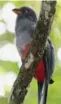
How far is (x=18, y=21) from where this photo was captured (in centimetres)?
120

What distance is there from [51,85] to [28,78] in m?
0.25

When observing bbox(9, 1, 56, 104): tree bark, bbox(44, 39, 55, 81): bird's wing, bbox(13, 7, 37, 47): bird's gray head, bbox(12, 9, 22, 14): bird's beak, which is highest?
bbox(12, 9, 22, 14): bird's beak

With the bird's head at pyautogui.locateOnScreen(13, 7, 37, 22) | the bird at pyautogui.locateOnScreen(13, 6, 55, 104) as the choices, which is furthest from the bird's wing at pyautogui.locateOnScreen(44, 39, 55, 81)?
the bird's head at pyautogui.locateOnScreen(13, 7, 37, 22)

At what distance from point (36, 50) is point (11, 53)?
0.30 m

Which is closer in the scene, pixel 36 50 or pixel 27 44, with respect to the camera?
pixel 36 50

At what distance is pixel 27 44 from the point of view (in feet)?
3.74

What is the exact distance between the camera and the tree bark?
0.88 meters

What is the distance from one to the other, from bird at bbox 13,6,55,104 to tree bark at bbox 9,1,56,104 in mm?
133

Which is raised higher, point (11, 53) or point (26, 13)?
point (26, 13)

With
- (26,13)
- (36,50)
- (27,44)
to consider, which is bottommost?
(36,50)

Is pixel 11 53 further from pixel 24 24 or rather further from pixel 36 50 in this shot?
pixel 36 50

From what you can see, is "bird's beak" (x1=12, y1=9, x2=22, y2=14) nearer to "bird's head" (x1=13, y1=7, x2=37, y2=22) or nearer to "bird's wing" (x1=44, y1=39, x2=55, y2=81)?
"bird's head" (x1=13, y1=7, x2=37, y2=22)

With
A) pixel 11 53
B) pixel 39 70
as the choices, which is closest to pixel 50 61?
pixel 39 70

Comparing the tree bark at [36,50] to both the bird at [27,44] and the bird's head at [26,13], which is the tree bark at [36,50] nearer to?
the bird at [27,44]
